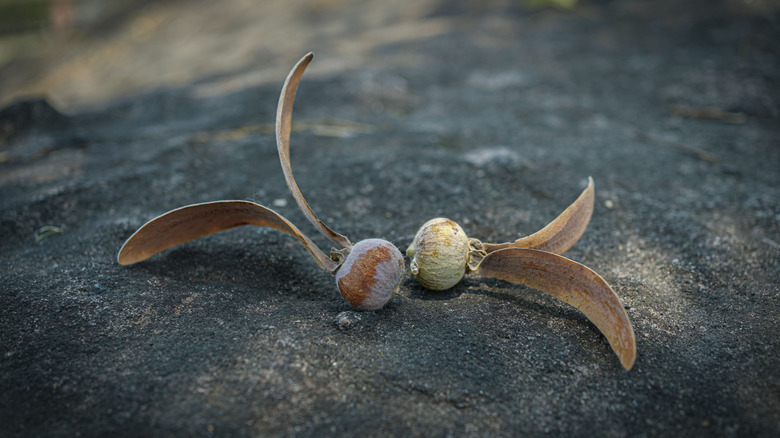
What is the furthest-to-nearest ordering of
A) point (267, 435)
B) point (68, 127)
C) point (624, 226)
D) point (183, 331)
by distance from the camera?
point (68, 127)
point (624, 226)
point (183, 331)
point (267, 435)

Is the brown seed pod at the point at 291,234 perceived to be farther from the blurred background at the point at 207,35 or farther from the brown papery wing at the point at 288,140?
the blurred background at the point at 207,35

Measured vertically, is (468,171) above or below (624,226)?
above

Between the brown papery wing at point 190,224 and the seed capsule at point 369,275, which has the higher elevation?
the brown papery wing at point 190,224

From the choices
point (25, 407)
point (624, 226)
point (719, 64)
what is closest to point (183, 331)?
point (25, 407)

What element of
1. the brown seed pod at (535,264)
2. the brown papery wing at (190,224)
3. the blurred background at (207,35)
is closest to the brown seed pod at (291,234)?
the brown papery wing at (190,224)

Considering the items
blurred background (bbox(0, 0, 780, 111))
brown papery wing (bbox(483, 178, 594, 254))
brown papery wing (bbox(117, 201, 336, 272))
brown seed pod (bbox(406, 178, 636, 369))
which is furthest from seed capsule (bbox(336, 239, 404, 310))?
blurred background (bbox(0, 0, 780, 111))

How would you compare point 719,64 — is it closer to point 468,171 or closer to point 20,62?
point 468,171
